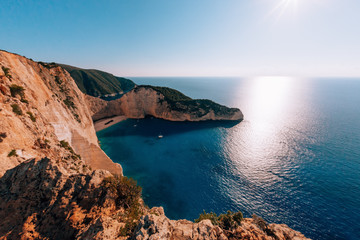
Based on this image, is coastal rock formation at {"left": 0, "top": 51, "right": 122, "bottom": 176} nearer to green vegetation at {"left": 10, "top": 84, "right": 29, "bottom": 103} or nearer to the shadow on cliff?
green vegetation at {"left": 10, "top": 84, "right": 29, "bottom": 103}

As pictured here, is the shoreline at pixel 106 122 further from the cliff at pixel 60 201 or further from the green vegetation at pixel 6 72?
the cliff at pixel 60 201

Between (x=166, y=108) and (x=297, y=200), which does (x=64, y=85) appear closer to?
(x=166, y=108)

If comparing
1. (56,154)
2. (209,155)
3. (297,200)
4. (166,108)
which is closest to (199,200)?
(209,155)

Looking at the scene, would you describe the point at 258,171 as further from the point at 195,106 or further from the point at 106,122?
the point at 106,122

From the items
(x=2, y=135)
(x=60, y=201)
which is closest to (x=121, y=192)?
(x=60, y=201)

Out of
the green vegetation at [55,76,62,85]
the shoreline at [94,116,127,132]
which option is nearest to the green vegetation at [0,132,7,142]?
the green vegetation at [55,76,62,85]

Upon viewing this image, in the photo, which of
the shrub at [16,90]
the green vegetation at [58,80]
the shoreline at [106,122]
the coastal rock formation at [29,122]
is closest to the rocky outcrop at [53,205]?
the coastal rock formation at [29,122]
